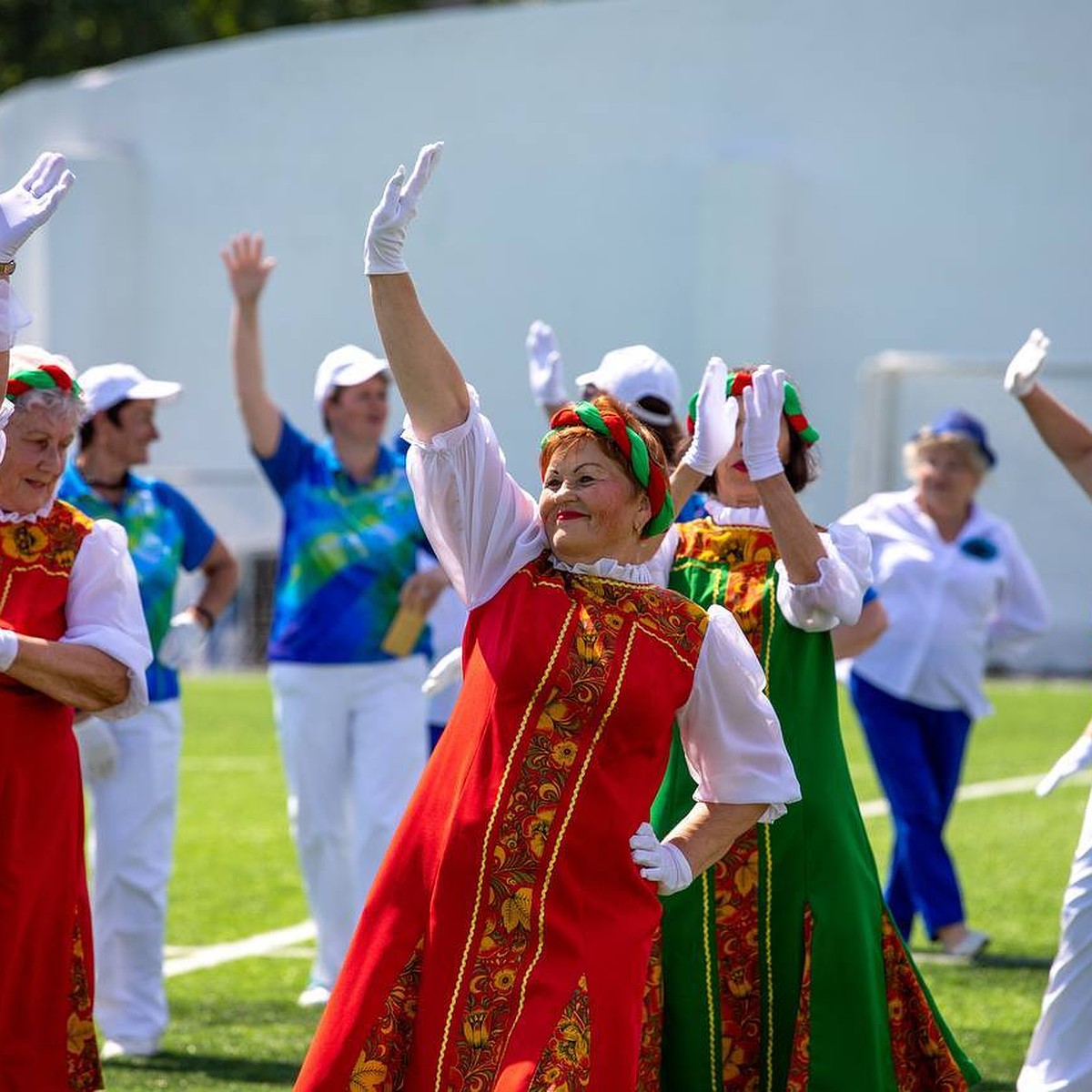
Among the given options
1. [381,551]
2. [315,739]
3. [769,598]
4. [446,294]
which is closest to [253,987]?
[315,739]

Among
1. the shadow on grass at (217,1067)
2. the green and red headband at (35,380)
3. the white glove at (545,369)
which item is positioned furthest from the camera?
the white glove at (545,369)

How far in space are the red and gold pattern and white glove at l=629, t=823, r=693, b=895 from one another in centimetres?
122

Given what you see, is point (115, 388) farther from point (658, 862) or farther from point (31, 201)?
point (658, 862)

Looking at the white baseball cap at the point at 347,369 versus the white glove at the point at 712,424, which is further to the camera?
the white baseball cap at the point at 347,369

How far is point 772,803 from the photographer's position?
4.09 meters

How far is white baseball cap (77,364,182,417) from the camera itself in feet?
22.0

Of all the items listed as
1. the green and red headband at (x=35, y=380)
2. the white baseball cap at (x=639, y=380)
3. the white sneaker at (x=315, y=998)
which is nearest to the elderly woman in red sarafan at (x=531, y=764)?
the green and red headband at (x=35, y=380)

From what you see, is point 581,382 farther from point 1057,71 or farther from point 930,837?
point 1057,71

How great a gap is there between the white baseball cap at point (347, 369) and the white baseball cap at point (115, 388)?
2.19 feet

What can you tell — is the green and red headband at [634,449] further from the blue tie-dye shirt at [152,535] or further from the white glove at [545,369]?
the blue tie-dye shirt at [152,535]

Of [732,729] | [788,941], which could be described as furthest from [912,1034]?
[732,729]

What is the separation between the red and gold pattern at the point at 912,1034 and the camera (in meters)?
4.95

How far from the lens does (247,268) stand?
747 cm

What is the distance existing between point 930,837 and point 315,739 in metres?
2.42
